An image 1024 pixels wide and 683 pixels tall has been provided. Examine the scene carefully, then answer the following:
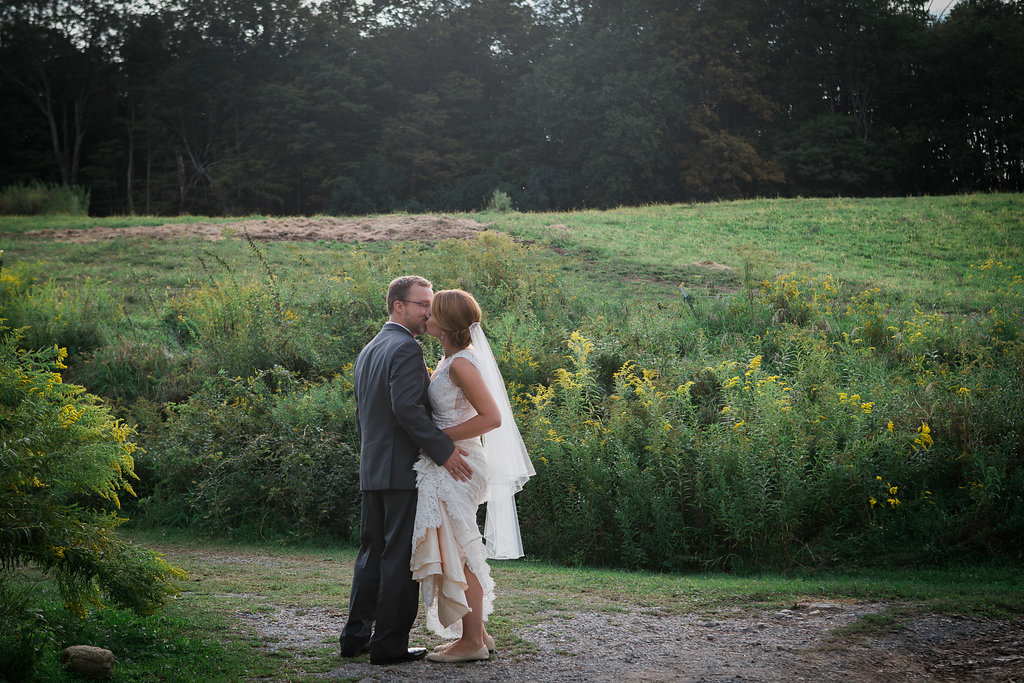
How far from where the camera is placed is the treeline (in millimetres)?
42406

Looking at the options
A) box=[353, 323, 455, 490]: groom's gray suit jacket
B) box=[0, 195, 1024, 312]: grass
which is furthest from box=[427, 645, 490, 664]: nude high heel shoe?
box=[0, 195, 1024, 312]: grass

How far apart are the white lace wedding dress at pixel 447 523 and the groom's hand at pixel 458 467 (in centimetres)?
5

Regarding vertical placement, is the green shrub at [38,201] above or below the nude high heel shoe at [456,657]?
above

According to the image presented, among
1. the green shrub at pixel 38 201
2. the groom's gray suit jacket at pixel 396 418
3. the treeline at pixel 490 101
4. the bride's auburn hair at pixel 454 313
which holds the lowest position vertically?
the groom's gray suit jacket at pixel 396 418

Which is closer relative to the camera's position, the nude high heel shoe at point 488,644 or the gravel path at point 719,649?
the gravel path at point 719,649

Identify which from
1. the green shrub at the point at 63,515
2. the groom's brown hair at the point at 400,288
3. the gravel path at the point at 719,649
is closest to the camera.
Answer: the green shrub at the point at 63,515

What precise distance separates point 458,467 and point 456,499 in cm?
20

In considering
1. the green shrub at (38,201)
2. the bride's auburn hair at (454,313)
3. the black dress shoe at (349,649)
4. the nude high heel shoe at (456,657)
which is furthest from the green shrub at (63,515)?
the green shrub at (38,201)

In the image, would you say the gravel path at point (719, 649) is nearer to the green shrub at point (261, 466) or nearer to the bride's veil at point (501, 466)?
the bride's veil at point (501, 466)

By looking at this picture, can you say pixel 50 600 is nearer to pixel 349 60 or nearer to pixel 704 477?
pixel 704 477

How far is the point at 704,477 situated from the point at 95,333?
39.8 ft

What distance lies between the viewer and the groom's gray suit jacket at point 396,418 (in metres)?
5.30

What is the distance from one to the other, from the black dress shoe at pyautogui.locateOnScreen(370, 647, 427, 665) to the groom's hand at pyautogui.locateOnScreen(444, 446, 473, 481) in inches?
44.6

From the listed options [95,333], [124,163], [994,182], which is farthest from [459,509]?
[124,163]
